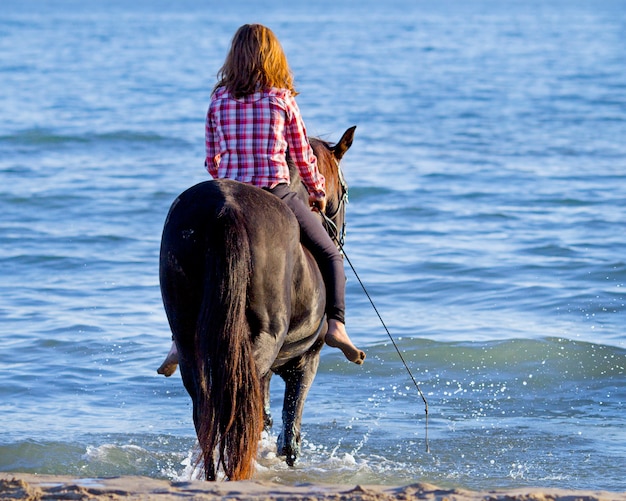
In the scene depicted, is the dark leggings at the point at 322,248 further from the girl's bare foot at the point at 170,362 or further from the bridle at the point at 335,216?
the girl's bare foot at the point at 170,362

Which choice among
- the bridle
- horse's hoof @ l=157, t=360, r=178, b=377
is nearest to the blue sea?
horse's hoof @ l=157, t=360, r=178, b=377

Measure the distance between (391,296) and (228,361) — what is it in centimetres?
508

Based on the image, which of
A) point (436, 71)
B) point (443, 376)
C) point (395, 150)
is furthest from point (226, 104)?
point (436, 71)

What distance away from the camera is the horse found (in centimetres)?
402

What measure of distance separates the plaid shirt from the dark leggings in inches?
3.7

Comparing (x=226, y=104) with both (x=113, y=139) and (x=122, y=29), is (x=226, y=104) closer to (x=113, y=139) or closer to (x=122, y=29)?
(x=113, y=139)

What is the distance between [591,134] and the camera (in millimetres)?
19531

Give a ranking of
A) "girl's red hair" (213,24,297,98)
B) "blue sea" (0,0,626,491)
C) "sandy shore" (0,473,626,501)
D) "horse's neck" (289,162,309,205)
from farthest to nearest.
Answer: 1. "blue sea" (0,0,626,491)
2. "horse's neck" (289,162,309,205)
3. "girl's red hair" (213,24,297,98)
4. "sandy shore" (0,473,626,501)

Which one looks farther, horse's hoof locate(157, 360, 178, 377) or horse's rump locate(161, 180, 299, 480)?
horse's hoof locate(157, 360, 178, 377)

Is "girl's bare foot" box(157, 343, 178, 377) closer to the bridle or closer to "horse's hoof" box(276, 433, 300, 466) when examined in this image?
"horse's hoof" box(276, 433, 300, 466)

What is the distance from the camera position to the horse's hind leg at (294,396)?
17.0 feet

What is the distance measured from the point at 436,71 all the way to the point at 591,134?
48.9 ft

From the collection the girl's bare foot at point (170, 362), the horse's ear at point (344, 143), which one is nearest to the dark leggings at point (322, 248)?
the girl's bare foot at point (170, 362)

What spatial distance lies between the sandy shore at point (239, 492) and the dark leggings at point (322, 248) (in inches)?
42.9
